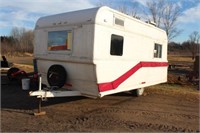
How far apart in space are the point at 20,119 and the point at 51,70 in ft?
6.06

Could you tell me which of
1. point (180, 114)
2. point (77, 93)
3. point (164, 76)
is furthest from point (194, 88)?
point (77, 93)

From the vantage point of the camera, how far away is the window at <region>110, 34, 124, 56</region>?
8071mm

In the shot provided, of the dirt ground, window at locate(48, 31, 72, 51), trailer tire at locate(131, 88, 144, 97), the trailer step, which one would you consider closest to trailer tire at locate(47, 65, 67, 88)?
the trailer step

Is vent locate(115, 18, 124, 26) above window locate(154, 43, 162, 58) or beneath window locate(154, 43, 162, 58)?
above

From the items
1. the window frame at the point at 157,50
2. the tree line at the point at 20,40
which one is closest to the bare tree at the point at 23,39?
the tree line at the point at 20,40

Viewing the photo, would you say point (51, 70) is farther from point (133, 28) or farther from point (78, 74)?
point (133, 28)

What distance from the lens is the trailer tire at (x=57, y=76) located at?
8.20 m

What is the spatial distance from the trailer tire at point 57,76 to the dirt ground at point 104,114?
2.34 ft

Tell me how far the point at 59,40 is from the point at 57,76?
1.01 metres

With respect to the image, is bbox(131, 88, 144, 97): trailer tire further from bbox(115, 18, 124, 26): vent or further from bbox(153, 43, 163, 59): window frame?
bbox(115, 18, 124, 26): vent

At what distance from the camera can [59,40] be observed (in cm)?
834

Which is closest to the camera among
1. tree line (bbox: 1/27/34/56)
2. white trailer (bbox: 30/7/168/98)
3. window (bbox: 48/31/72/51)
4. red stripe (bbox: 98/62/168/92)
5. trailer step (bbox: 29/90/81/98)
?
trailer step (bbox: 29/90/81/98)

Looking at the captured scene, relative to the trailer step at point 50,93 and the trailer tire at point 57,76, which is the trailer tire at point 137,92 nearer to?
the trailer step at point 50,93

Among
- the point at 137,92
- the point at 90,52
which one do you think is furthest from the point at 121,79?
the point at 137,92
